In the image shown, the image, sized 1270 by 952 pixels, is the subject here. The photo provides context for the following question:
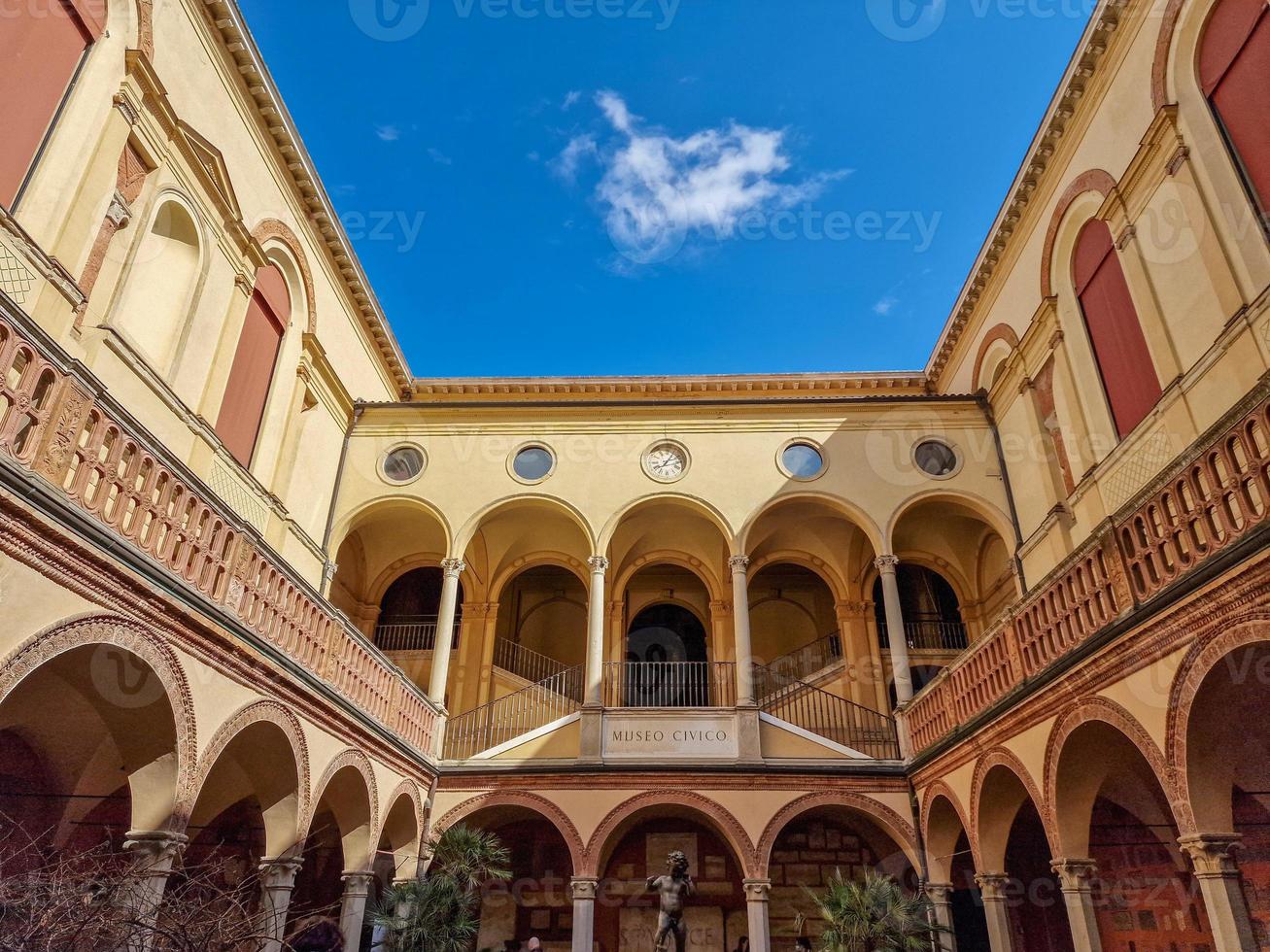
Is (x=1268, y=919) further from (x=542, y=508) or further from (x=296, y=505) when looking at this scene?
(x=296, y=505)

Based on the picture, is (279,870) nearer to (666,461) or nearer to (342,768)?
(342,768)

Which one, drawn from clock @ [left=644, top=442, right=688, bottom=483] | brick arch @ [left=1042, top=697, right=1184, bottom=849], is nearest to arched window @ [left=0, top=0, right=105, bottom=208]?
clock @ [left=644, top=442, right=688, bottom=483]

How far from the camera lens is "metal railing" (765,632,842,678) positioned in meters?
17.3

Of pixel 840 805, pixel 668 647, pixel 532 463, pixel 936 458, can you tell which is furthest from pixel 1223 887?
pixel 668 647

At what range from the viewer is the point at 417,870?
1184 centimetres

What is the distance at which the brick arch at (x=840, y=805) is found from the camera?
39.2 ft

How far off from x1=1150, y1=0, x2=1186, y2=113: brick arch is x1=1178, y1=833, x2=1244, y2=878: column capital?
795cm

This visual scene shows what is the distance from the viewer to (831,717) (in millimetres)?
14914

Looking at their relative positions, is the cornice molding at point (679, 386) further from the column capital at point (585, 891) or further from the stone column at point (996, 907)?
the stone column at point (996, 907)

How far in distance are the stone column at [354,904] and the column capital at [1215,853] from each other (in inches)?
345

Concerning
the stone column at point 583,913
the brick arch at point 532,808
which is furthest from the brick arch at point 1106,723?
the brick arch at point 532,808

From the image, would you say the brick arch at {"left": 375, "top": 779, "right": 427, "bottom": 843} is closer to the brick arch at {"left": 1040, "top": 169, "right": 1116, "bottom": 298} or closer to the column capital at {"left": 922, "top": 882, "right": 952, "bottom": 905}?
the column capital at {"left": 922, "top": 882, "right": 952, "bottom": 905}

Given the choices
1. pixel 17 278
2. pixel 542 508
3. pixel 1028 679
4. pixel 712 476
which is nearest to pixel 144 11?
pixel 17 278

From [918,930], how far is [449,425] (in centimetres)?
1064
